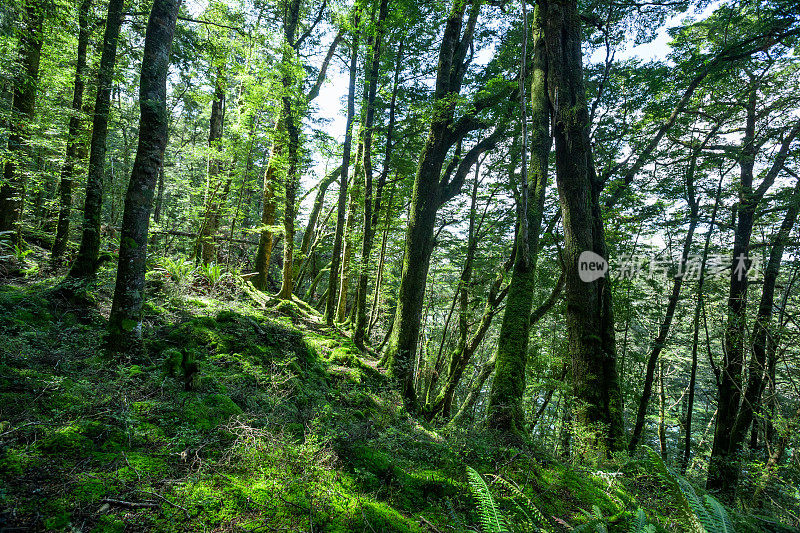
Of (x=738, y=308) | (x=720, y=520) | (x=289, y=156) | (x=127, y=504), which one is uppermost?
(x=289, y=156)

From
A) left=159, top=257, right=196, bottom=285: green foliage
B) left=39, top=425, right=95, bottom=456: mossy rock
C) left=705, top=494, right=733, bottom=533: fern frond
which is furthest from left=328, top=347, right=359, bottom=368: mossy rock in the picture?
left=705, top=494, right=733, bottom=533: fern frond

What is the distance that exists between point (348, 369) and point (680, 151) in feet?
36.9

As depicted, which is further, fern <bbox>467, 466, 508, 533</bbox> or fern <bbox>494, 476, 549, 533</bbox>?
fern <bbox>494, 476, 549, 533</bbox>

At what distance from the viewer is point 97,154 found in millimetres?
5145

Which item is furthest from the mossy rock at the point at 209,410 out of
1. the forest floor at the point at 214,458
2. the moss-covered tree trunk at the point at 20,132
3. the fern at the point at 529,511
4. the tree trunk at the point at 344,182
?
the moss-covered tree trunk at the point at 20,132

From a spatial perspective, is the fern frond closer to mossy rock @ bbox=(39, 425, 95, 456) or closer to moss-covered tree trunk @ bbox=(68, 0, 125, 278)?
mossy rock @ bbox=(39, 425, 95, 456)

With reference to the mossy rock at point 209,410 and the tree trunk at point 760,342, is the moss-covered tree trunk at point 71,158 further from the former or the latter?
the tree trunk at point 760,342

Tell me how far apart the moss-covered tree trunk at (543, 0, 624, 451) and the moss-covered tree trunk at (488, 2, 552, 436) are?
0.76ft

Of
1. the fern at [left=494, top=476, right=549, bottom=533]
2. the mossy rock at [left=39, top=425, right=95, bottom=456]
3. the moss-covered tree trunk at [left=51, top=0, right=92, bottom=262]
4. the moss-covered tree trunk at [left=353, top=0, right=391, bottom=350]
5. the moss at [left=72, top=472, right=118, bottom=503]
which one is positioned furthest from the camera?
the moss-covered tree trunk at [left=353, top=0, right=391, bottom=350]

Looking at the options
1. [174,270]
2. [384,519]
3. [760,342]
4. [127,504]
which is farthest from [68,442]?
[760,342]

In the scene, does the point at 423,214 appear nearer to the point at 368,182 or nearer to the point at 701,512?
the point at 368,182

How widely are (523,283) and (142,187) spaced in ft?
18.3

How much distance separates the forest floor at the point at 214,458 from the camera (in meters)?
1.84

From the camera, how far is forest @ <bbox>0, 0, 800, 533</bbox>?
89.8 inches
